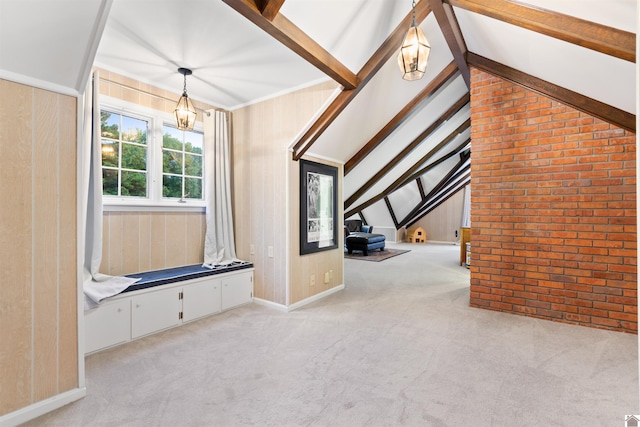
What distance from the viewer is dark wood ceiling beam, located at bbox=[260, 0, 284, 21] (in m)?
1.87

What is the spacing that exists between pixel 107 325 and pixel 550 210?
4.33m

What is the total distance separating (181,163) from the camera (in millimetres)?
3559

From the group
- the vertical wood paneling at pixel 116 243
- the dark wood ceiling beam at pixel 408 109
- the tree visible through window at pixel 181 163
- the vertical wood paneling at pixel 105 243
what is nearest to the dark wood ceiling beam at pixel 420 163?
the dark wood ceiling beam at pixel 408 109

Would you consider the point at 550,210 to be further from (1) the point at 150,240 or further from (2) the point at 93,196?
(2) the point at 93,196

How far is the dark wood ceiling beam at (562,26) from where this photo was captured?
1829 millimetres

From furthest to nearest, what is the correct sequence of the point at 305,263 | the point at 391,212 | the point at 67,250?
the point at 391,212
the point at 305,263
the point at 67,250

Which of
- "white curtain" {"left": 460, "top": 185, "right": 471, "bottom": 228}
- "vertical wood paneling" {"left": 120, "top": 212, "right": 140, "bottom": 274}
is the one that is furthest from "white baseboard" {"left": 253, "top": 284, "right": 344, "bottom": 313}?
"white curtain" {"left": 460, "top": 185, "right": 471, "bottom": 228}

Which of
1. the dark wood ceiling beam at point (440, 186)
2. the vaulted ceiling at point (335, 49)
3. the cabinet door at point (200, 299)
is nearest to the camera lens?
the vaulted ceiling at point (335, 49)

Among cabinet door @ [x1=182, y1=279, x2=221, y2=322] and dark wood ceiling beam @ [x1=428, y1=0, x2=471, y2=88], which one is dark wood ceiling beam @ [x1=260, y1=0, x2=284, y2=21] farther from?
cabinet door @ [x1=182, y1=279, x2=221, y2=322]

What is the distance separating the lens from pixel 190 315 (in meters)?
3.06

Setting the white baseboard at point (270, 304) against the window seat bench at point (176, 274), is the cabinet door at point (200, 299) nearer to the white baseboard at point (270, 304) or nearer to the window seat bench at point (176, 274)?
the window seat bench at point (176, 274)

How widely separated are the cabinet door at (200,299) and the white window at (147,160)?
958mm

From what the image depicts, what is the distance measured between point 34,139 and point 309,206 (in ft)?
8.34

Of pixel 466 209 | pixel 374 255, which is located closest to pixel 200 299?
pixel 374 255
